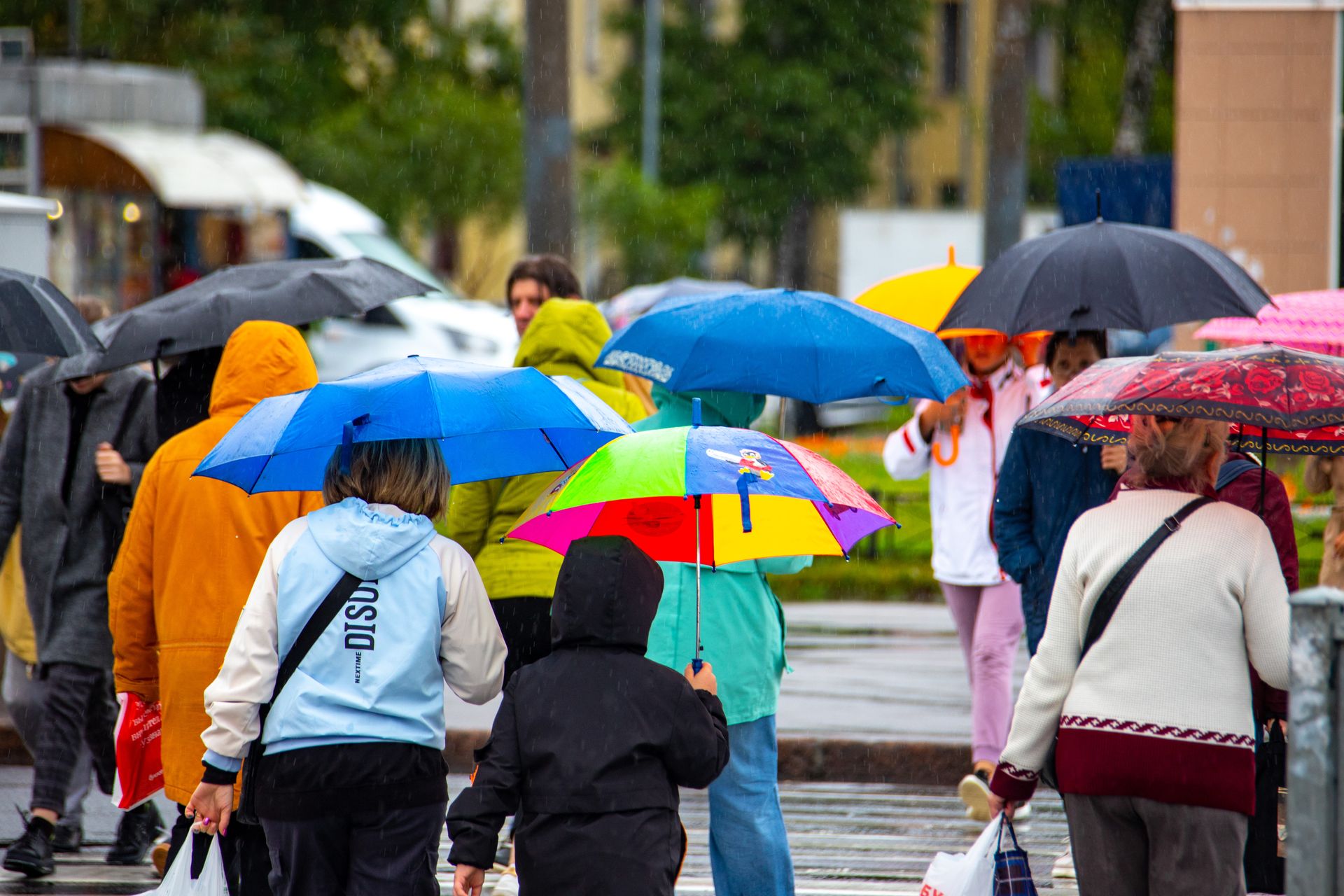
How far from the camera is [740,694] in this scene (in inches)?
207

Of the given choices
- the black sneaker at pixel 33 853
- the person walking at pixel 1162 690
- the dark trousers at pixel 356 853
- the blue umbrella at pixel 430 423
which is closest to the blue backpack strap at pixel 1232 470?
the person walking at pixel 1162 690

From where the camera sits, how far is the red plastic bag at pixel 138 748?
18.5ft

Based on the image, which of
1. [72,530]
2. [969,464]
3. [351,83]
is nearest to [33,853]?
[72,530]

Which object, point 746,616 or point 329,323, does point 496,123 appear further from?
point 746,616

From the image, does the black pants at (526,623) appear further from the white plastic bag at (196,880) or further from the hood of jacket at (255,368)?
the white plastic bag at (196,880)

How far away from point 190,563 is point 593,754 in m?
1.82

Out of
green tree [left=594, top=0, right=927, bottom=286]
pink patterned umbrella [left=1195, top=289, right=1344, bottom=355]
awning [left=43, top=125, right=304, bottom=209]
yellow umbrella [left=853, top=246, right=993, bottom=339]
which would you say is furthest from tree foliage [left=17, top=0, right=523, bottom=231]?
pink patterned umbrella [left=1195, top=289, right=1344, bottom=355]

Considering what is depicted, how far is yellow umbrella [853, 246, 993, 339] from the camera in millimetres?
7457

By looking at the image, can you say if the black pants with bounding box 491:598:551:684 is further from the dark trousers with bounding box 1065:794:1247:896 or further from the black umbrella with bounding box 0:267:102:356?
the dark trousers with bounding box 1065:794:1247:896

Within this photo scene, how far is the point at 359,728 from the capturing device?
14.4 feet

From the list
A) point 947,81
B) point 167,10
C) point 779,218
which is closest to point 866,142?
point 779,218

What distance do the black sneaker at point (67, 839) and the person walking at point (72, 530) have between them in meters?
0.17

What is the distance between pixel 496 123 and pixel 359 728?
81.0 ft

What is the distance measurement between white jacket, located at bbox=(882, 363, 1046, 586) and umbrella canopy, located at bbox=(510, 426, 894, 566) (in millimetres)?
2746
